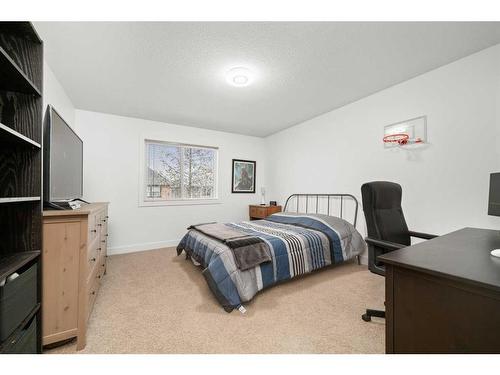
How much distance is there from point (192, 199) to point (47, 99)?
98.9 inches

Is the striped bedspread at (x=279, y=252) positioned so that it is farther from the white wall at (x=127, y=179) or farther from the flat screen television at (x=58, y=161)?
the flat screen television at (x=58, y=161)

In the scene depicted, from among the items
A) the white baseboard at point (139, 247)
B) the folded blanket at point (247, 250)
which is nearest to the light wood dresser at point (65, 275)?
the folded blanket at point (247, 250)

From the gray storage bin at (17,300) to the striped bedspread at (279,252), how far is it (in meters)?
1.18

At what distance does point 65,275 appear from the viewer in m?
1.39

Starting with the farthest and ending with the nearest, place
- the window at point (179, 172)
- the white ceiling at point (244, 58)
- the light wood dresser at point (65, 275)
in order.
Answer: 1. the window at point (179, 172)
2. the white ceiling at point (244, 58)
3. the light wood dresser at point (65, 275)

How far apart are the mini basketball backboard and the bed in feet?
3.04

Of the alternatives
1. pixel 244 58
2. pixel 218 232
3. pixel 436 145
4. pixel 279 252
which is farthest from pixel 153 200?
pixel 436 145

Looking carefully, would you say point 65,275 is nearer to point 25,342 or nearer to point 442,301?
point 25,342

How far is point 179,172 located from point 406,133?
3643 millimetres

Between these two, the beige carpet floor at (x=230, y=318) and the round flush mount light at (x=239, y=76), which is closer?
the beige carpet floor at (x=230, y=318)

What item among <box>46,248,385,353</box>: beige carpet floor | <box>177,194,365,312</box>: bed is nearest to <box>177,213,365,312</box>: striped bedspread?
<box>177,194,365,312</box>: bed

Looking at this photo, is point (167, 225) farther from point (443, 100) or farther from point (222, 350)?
point (443, 100)

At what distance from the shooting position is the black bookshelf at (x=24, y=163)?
119 centimetres

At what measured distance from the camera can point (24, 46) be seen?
4.03 feet
